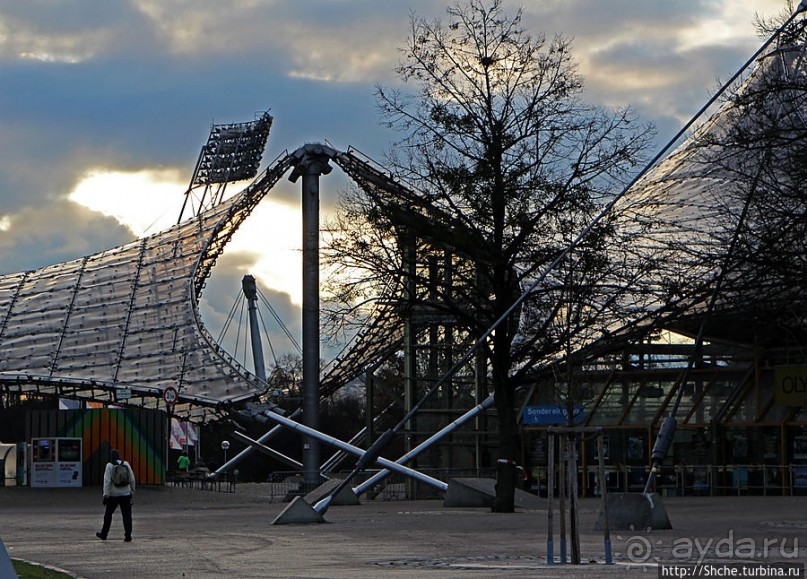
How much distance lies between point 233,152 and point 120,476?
69.7 metres

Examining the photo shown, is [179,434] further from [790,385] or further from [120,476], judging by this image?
[120,476]

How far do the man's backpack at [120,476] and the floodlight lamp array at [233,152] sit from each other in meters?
68.4

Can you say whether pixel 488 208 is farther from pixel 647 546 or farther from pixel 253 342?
pixel 253 342

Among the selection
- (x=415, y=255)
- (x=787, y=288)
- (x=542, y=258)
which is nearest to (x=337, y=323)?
(x=415, y=255)

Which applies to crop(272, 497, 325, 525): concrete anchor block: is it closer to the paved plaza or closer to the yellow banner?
the paved plaza

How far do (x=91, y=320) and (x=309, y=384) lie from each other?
13765mm

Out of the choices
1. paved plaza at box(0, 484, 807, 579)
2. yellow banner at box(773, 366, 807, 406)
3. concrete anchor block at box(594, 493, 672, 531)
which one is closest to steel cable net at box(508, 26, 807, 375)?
yellow banner at box(773, 366, 807, 406)

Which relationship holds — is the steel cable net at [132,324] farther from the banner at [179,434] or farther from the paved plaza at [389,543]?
the paved plaza at [389,543]

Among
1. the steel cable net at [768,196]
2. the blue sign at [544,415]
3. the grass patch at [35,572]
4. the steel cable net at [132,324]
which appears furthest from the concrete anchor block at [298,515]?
the steel cable net at [132,324]

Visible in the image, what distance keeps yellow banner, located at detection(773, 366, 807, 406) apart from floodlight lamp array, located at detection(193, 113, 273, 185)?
53.8m

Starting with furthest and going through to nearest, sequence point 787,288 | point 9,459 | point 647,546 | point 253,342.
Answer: point 253,342, point 9,459, point 787,288, point 647,546

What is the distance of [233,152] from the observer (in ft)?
304

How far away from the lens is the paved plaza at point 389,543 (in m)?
16.0

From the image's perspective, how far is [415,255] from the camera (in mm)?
33688
